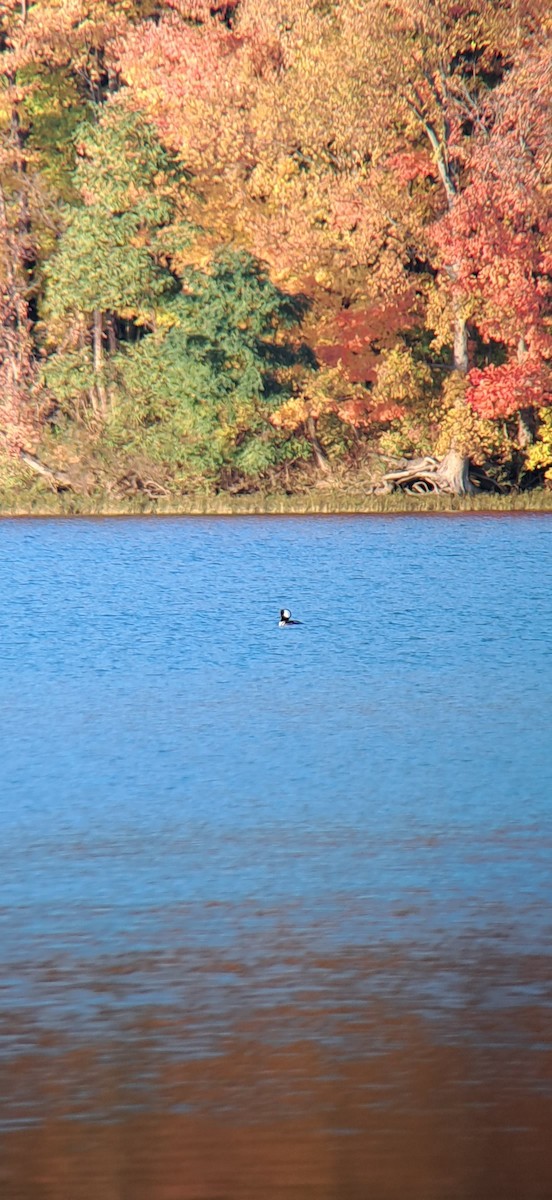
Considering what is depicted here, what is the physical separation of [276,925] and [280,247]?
39883 mm

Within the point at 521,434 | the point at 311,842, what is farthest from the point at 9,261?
the point at 311,842

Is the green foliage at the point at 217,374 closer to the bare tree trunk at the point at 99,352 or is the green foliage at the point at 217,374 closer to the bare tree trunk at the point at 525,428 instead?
the bare tree trunk at the point at 99,352

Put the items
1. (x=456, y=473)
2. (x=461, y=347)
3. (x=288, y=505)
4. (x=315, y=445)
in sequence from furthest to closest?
(x=315, y=445), (x=288, y=505), (x=461, y=347), (x=456, y=473)

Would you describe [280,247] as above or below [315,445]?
above

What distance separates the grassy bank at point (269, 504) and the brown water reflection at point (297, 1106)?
39723 millimetres

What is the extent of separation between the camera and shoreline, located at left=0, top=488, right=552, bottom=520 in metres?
45.9

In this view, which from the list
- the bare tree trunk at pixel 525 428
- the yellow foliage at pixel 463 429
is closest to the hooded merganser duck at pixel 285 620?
the yellow foliage at pixel 463 429

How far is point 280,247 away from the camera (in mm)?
46188

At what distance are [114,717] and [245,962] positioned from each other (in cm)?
692

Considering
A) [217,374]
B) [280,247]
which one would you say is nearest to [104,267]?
[217,374]

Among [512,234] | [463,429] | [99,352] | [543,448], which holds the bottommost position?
[543,448]

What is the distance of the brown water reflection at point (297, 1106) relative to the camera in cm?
496

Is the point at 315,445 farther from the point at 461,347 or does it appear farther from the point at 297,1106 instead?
the point at 297,1106

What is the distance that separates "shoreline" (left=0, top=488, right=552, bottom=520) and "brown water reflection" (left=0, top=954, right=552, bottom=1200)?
38.7m
